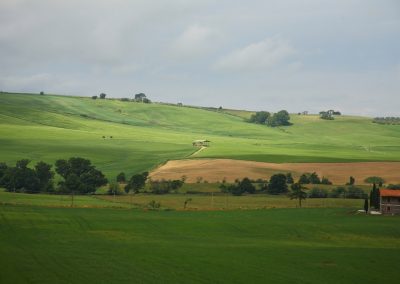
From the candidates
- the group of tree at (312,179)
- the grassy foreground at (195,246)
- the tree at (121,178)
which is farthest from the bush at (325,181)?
the grassy foreground at (195,246)

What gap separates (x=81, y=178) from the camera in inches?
4028

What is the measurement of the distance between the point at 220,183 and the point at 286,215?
112 feet

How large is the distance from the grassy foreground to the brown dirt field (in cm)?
3831

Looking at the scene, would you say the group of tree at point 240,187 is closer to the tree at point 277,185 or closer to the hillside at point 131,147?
the tree at point 277,185

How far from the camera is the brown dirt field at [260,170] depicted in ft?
366

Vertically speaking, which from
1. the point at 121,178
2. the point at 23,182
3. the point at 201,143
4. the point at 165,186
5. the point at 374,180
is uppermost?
the point at 201,143

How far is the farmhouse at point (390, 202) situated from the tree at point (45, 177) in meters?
47.4

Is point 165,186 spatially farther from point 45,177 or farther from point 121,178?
point 45,177

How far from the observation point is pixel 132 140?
165250 mm

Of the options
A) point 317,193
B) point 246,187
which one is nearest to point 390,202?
point 317,193

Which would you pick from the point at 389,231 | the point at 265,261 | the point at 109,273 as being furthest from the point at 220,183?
the point at 109,273

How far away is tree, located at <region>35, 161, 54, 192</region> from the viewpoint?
10106 centimetres

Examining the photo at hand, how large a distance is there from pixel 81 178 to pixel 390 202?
1789 inches

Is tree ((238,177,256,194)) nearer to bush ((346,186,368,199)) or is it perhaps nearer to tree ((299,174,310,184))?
tree ((299,174,310,184))
